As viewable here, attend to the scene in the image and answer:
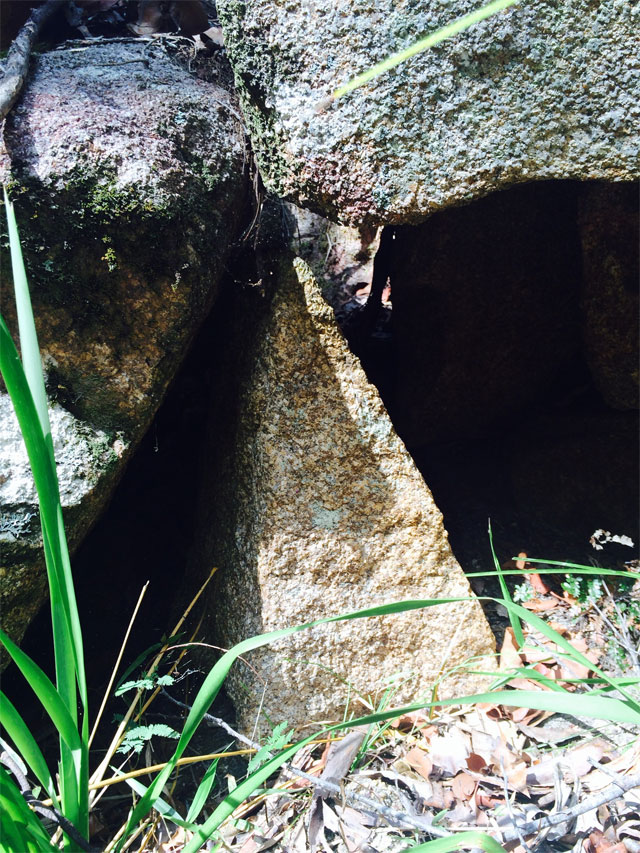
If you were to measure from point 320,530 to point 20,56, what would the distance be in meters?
1.24

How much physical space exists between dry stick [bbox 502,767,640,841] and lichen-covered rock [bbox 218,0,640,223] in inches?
44.7

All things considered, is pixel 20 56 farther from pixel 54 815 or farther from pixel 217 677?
pixel 54 815

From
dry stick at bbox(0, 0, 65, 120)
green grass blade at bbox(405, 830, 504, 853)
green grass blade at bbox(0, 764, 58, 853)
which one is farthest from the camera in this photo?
dry stick at bbox(0, 0, 65, 120)

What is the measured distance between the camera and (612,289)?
6.28 feet

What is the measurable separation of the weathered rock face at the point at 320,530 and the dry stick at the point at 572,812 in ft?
1.34

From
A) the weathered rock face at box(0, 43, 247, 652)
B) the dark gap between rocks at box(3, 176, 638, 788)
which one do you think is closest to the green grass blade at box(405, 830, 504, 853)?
the weathered rock face at box(0, 43, 247, 652)

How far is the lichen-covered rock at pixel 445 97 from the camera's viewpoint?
115 cm

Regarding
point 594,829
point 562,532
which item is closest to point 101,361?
point 594,829

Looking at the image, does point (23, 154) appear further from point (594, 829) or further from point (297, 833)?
point (594, 829)

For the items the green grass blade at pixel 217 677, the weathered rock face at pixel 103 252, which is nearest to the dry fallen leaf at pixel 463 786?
the green grass blade at pixel 217 677

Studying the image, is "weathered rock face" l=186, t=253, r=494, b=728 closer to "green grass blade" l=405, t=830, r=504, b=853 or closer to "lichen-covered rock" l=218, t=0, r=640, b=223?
"lichen-covered rock" l=218, t=0, r=640, b=223

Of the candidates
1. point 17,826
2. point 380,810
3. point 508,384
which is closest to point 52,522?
point 17,826

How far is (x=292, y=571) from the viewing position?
58.2 inches

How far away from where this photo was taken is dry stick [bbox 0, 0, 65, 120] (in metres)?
1.26
